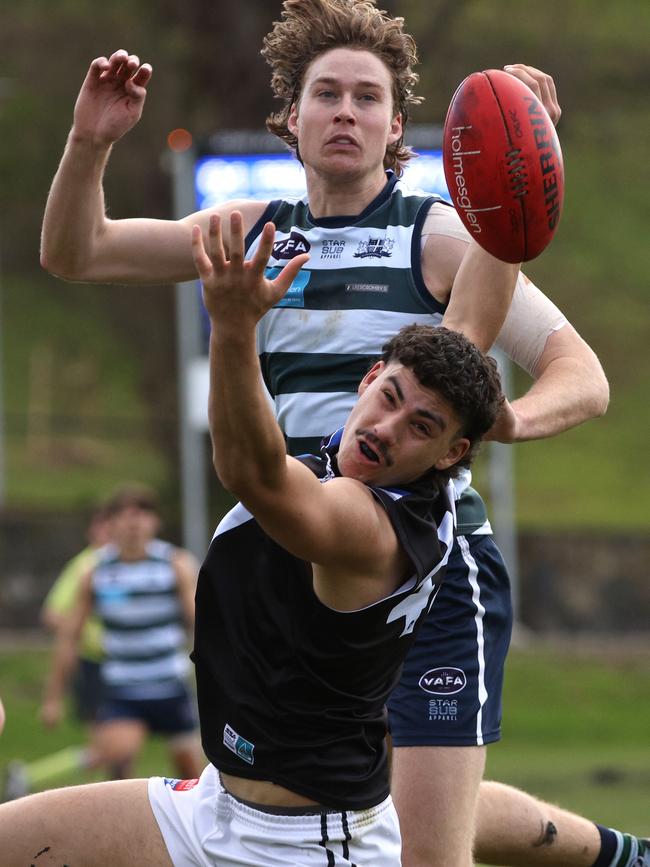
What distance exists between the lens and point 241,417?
3266 mm

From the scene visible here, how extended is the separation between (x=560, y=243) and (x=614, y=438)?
4.59m

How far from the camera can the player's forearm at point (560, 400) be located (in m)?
4.21

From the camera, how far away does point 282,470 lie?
10.9 feet

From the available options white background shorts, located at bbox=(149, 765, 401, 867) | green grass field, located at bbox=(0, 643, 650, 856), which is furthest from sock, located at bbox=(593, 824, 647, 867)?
green grass field, located at bbox=(0, 643, 650, 856)

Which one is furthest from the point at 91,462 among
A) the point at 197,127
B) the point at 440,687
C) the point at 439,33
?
the point at 440,687

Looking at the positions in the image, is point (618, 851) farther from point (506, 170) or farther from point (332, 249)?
point (506, 170)

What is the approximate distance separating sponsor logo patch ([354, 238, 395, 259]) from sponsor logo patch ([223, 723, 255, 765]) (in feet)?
4.33

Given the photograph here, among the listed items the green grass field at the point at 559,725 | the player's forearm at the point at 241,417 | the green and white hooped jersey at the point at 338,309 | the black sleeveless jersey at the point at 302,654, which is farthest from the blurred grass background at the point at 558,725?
the player's forearm at the point at 241,417

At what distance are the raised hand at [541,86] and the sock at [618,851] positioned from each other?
2191mm

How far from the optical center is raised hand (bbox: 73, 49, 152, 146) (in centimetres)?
437

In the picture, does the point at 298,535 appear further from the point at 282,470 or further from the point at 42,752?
the point at 42,752

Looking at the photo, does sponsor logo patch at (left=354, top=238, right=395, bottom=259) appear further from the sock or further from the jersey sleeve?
the sock

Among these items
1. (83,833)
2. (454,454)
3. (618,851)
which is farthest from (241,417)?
(618,851)

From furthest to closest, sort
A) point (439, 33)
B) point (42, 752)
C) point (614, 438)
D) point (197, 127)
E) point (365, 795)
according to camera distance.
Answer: point (614, 438) → point (197, 127) → point (439, 33) → point (42, 752) → point (365, 795)
